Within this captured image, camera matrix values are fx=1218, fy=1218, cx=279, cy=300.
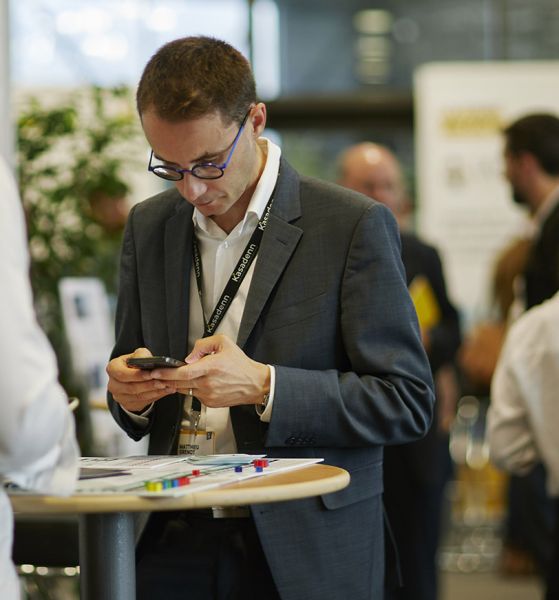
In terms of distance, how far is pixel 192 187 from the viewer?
231 centimetres

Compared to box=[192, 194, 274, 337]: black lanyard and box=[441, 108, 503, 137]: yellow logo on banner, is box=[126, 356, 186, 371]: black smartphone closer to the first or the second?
box=[192, 194, 274, 337]: black lanyard

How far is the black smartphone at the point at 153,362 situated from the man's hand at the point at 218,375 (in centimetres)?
1

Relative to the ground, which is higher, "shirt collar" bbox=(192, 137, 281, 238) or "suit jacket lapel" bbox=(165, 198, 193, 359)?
"shirt collar" bbox=(192, 137, 281, 238)

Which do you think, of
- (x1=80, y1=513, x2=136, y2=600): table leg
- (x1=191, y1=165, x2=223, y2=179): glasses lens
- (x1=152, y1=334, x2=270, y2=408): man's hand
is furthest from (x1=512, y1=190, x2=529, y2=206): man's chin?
(x1=80, y1=513, x2=136, y2=600): table leg

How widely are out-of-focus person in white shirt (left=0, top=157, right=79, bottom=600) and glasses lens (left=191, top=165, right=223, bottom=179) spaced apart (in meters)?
0.61

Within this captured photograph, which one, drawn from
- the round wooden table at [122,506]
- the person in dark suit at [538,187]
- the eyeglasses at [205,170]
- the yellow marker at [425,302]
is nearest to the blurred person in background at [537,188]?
the person in dark suit at [538,187]

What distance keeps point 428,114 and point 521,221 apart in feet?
2.88

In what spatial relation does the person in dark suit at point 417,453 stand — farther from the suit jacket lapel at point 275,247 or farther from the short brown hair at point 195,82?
the short brown hair at point 195,82

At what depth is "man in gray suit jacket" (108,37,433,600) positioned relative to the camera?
2.28m

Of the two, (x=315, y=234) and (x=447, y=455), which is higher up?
(x=315, y=234)

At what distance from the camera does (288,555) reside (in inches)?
90.2

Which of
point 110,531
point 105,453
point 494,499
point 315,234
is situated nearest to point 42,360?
point 110,531

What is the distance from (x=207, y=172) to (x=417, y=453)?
246 cm

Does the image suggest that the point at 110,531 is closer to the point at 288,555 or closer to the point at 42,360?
the point at 288,555
